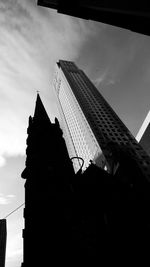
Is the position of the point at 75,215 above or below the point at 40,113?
below

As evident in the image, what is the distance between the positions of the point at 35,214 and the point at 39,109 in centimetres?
1680

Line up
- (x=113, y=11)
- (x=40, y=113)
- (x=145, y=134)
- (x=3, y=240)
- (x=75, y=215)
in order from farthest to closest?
(x=145, y=134) < (x=3, y=240) < (x=40, y=113) < (x=75, y=215) < (x=113, y=11)

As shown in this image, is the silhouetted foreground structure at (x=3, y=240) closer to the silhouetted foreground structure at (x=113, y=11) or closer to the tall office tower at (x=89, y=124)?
the tall office tower at (x=89, y=124)

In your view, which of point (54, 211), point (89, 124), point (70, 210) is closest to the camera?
point (70, 210)

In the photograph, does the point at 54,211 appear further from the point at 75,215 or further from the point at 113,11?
the point at 113,11

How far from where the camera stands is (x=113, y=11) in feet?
29.7

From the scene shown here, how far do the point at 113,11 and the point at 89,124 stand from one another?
86552 millimetres

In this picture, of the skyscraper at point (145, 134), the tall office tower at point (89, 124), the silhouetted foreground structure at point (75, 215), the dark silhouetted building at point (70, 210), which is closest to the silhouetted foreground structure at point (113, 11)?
the dark silhouetted building at point (70, 210)

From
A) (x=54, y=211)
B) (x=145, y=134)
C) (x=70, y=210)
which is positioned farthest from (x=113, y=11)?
(x=145, y=134)

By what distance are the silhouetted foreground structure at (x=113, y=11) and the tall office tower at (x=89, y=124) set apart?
55044 mm

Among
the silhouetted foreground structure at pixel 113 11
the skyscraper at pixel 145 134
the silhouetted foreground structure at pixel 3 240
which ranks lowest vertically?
the silhouetted foreground structure at pixel 113 11

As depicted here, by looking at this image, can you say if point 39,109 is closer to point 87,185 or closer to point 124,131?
point 87,185

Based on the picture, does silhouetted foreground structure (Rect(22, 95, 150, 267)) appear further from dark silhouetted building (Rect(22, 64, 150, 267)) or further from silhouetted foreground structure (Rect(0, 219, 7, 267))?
silhouetted foreground structure (Rect(0, 219, 7, 267))

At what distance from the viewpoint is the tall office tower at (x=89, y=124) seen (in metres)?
82.4
